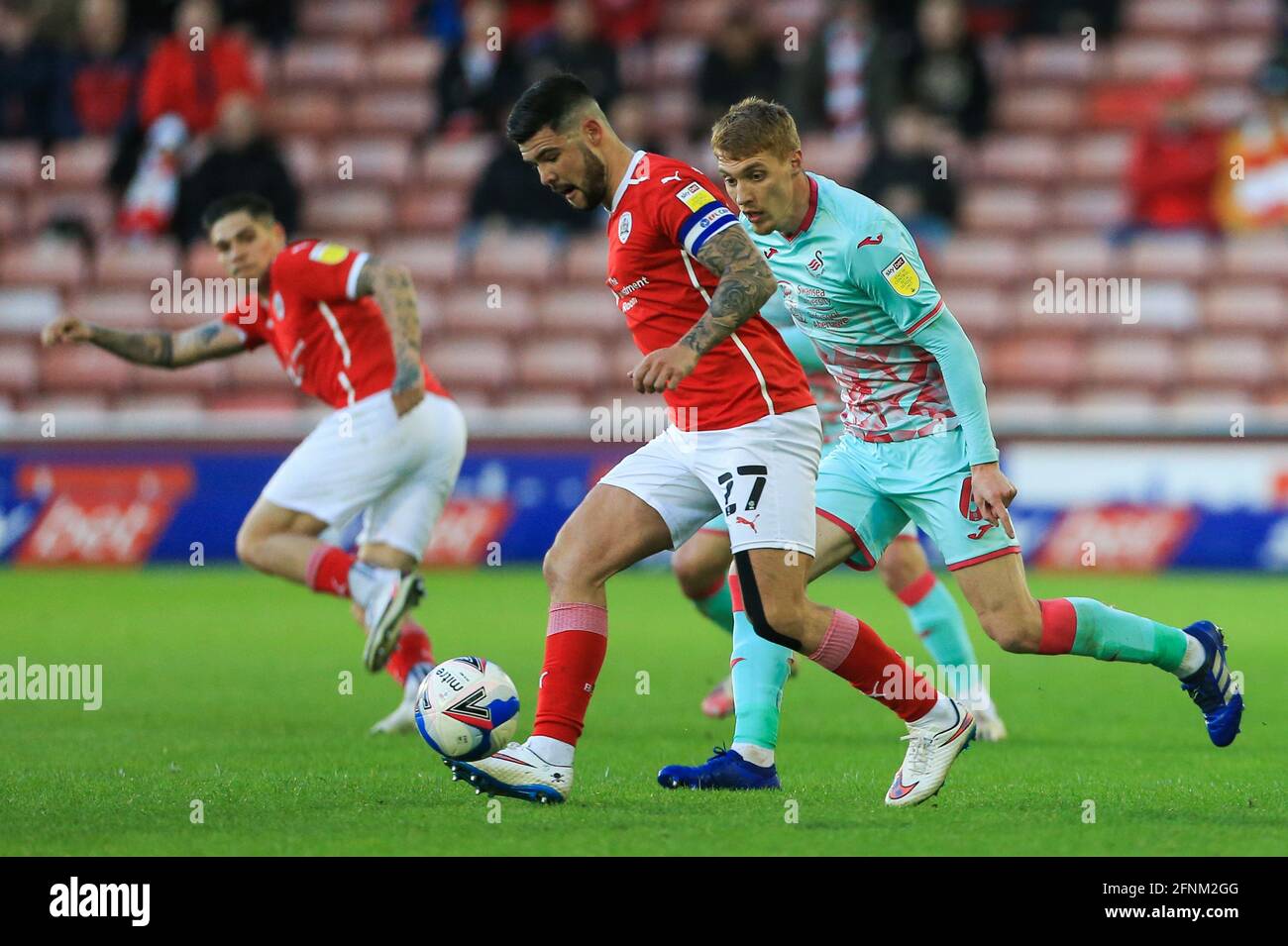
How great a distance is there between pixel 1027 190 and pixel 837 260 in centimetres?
1346

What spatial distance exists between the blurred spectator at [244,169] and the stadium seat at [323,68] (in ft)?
9.37

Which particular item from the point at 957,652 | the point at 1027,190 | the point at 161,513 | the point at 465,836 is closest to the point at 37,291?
the point at 161,513

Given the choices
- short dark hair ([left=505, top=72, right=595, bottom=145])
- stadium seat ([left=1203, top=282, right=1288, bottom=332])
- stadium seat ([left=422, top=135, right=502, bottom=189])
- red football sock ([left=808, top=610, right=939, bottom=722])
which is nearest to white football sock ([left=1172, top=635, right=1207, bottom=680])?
red football sock ([left=808, top=610, right=939, bottom=722])

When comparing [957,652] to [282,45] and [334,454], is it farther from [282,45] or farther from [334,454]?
[282,45]

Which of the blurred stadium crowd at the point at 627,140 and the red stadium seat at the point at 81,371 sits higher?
the blurred stadium crowd at the point at 627,140

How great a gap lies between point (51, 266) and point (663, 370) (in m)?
14.3

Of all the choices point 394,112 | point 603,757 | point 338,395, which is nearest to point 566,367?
point 394,112

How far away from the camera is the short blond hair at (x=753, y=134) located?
579 cm

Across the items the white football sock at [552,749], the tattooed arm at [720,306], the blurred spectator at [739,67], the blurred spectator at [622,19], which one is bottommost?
the white football sock at [552,749]

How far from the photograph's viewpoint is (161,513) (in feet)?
51.5

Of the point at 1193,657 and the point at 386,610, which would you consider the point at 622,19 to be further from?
the point at 1193,657

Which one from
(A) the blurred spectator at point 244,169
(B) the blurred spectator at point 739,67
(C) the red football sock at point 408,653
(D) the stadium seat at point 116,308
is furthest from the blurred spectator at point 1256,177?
(C) the red football sock at point 408,653

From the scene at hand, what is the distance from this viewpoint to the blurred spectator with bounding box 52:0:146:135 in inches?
757
